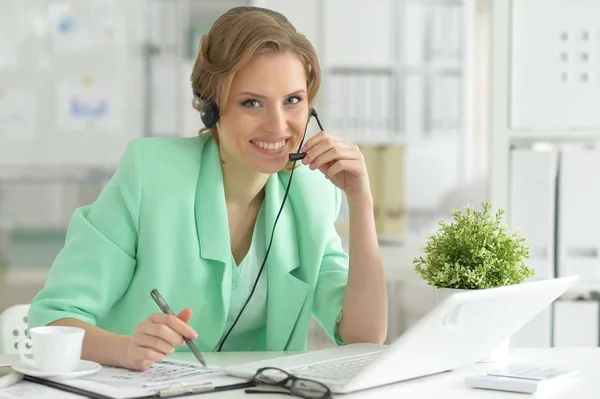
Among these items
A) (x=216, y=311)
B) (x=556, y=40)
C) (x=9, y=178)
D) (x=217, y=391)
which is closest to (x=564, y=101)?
(x=556, y=40)

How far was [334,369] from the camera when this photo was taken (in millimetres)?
1183

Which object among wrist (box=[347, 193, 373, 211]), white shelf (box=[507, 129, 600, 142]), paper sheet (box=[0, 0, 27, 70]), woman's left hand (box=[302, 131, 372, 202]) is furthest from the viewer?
paper sheet (box=[0, 0, 27, 70])

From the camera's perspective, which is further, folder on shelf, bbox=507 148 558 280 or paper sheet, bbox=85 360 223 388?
folder on shelf, bbox=507 148 558 280

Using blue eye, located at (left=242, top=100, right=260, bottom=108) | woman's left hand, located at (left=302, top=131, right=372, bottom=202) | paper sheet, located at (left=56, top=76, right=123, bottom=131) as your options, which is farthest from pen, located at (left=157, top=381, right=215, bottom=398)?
paper sheet, located at (left=56, top=76, right=123, bottom=131)

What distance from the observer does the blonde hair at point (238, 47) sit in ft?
5.00

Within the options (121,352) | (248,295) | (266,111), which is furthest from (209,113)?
(121,352)

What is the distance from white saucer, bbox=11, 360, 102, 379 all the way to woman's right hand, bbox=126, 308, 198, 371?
54 mm

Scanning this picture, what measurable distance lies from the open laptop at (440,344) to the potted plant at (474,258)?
84mm

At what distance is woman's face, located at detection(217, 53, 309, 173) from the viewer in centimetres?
152

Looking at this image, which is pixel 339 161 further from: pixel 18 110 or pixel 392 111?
pixel 392 111

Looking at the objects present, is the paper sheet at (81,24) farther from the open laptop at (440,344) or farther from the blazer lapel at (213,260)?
the open laptop at (440,344)

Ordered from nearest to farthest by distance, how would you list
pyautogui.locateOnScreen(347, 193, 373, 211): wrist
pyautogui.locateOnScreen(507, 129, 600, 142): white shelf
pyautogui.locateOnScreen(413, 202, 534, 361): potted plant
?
pyautogui.locateOnScreen(413, 202, 534, 361): potted plant → pyautogui.locateOnScreen(347, 193, 373, 211): wrist → pyautogui.locateOnScreen(507, 129, 600, 142): white shelf

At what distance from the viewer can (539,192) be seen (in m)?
2.14

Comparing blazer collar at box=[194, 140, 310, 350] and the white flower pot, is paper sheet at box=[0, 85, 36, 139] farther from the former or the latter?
the white flower pot
